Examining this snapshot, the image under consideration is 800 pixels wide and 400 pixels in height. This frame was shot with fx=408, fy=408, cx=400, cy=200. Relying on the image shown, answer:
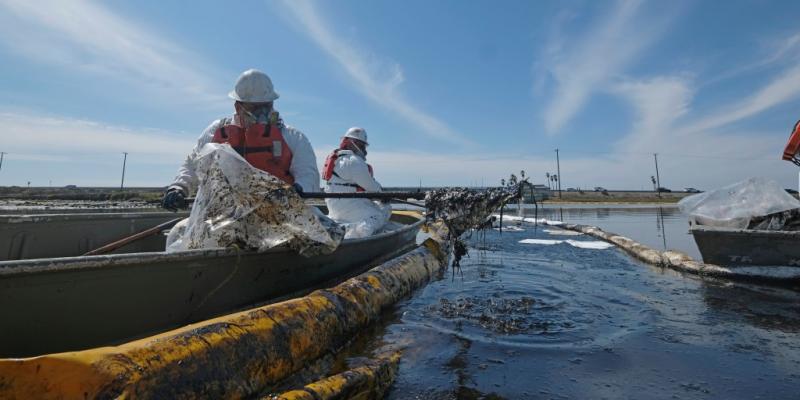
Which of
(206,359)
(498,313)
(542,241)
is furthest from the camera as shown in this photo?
(542,241)

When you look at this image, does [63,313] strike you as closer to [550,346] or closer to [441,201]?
[441,201]

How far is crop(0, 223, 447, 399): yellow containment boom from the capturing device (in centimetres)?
163

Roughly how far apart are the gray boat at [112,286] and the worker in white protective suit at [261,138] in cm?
135

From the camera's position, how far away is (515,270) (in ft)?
25.1

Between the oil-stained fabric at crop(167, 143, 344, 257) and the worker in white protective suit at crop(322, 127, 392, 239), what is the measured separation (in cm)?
301

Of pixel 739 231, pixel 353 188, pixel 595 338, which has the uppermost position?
pixel 353 188

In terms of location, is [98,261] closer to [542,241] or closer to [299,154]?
[299,154]

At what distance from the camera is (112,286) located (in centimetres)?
262

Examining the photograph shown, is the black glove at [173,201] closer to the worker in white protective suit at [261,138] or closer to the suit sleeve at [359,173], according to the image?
the worker in white protective suit at [261,138]

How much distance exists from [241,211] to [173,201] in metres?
1.48

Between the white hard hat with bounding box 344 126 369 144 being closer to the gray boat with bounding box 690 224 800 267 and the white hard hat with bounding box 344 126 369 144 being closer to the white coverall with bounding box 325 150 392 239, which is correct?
the white coverall with bounding box 325 150 392 239

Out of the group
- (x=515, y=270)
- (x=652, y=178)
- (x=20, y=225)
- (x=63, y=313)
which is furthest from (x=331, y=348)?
(x=652, y=178)

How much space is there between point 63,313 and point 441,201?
3.11m

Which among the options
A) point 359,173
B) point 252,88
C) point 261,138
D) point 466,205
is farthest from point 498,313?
point 252,88
